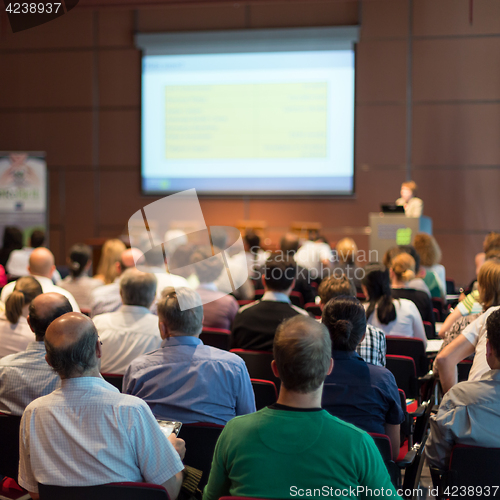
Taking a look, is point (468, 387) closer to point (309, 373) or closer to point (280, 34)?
point (309, 373)

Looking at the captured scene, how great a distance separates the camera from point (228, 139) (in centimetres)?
926

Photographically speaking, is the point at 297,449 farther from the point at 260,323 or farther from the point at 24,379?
the point at 260,323

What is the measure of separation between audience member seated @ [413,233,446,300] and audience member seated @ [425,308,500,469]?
3.67 metres

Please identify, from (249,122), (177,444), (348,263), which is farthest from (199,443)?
(249,122)

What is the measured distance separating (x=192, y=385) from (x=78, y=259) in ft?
10.5

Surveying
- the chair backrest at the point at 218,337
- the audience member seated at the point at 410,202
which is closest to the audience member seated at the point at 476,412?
the chair backrest at the point at 218,337

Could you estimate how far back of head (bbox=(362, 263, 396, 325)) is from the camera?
355 cm

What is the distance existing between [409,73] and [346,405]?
779 centimetres

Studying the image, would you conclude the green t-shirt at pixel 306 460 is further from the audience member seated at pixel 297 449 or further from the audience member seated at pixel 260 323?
the audience member seated at pixel 260 323

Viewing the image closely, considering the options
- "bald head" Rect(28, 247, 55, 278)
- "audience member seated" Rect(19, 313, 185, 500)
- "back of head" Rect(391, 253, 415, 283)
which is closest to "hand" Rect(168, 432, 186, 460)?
"audience member seated" Rect(19, 313, 185, 500)

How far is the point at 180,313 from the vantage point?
247 cm

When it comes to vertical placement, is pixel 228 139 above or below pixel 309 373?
above

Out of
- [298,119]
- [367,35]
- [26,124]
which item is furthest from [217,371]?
[26,124]

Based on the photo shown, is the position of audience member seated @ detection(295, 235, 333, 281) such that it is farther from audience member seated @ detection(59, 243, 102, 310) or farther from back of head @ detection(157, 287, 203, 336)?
back of head @ detection(157, 287, 203, 336)
